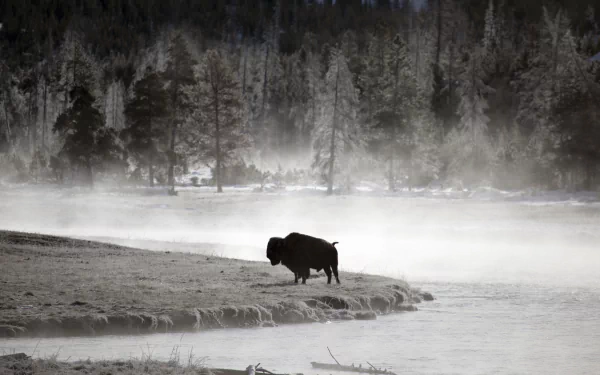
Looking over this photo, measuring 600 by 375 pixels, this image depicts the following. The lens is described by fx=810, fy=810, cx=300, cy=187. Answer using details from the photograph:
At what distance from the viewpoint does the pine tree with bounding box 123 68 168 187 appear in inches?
2621

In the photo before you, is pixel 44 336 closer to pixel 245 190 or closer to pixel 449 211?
pixel 449 211

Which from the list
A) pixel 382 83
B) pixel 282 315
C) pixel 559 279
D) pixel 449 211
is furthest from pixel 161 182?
pixel 282 315

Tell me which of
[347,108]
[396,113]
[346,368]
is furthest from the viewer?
[396,113]

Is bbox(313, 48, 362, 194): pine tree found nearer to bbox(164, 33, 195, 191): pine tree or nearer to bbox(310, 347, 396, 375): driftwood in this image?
bbox(164, 33, 195, 191): pine tree

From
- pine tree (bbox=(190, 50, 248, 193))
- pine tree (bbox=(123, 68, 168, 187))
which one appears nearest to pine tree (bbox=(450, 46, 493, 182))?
pine tree (bbox=(190, 50, 248, 193))

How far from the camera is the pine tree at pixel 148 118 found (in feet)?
218

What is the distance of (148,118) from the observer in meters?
66.9

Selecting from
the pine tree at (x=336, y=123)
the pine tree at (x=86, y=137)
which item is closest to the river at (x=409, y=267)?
the pine tree at (x=86, y=137)

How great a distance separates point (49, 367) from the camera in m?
10.3

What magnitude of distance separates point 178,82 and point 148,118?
7.30m

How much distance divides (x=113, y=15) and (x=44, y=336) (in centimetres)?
16531

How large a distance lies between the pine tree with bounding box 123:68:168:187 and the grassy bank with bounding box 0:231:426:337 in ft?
141

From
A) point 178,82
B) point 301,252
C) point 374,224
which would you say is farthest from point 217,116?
point 301,252

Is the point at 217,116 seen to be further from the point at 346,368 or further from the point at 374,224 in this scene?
the point at 346,368
